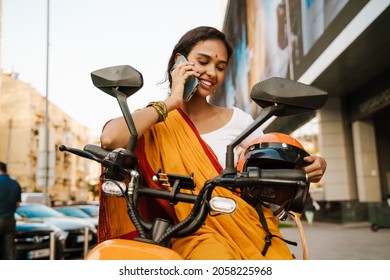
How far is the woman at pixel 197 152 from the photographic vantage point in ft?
4.35

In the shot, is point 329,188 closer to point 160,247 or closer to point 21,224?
point 21,224

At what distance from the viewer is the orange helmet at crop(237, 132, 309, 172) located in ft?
4.00

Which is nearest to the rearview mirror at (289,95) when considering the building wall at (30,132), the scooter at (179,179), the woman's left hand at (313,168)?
Result: the scooter at (179,179)

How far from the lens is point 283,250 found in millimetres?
1455

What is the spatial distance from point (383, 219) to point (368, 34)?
4596 millimetres

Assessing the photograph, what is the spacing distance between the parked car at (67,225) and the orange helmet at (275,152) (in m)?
7.00

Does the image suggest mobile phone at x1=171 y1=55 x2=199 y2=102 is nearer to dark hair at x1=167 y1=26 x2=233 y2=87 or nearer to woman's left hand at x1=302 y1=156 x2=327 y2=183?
dark hair at x1=167 y1=26 x2=233 y2=87

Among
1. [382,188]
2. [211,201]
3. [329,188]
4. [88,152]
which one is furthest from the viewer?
[329,188]

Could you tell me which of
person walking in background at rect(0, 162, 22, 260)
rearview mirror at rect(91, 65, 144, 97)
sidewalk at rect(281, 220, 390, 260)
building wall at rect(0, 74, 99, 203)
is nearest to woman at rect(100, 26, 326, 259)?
rearview mirror at rect(91, 65, 144, 97)

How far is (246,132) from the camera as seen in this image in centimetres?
112

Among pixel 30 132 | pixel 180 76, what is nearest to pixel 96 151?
pixel 180 76

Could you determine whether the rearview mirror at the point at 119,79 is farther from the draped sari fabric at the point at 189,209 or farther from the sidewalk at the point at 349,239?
the sidewalk at the point at 349,239

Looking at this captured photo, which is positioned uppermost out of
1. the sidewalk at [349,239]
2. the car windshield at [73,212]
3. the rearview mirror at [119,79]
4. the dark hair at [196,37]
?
the dark hair at [196,37]
